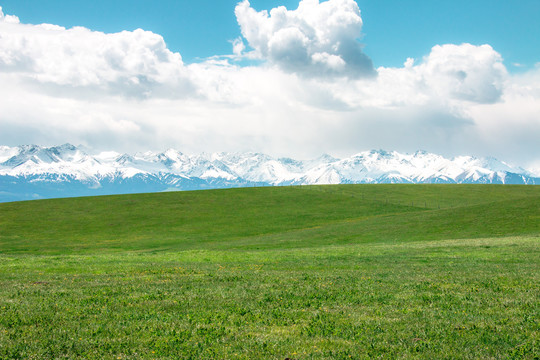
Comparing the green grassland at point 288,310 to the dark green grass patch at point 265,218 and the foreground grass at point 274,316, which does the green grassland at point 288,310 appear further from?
the dark green grass patch at point 265,218

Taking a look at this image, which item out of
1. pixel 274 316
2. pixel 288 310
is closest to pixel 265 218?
pixel 288 310

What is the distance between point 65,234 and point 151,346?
284 feet

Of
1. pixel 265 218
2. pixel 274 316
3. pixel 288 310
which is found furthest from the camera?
pixel 265 218

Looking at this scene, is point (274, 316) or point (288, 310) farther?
point (288, 310)

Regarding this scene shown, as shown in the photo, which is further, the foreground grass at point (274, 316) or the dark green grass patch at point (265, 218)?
the dark green grass patch at point (265, 218)

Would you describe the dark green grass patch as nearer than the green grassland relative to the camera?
No

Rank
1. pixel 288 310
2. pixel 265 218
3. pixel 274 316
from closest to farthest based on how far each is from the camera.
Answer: pixel 274 316 < pixel 288 310 < pixel 265 218

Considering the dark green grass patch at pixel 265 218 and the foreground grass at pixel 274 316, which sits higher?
the foreground grass at pixel 274 316

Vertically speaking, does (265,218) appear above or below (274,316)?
below

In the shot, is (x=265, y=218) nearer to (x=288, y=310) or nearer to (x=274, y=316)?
(x=288, y=310)

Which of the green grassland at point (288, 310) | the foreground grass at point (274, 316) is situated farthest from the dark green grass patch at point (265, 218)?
the foreground grass at point (274, 316)

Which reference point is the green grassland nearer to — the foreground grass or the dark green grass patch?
the foreground grass

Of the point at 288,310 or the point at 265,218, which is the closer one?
the point at 288,310

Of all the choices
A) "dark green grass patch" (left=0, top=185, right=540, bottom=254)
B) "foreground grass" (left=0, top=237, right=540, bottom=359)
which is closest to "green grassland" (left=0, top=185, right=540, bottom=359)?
"foreground grass" (left=0, top=237, right=540, bottom=359)
